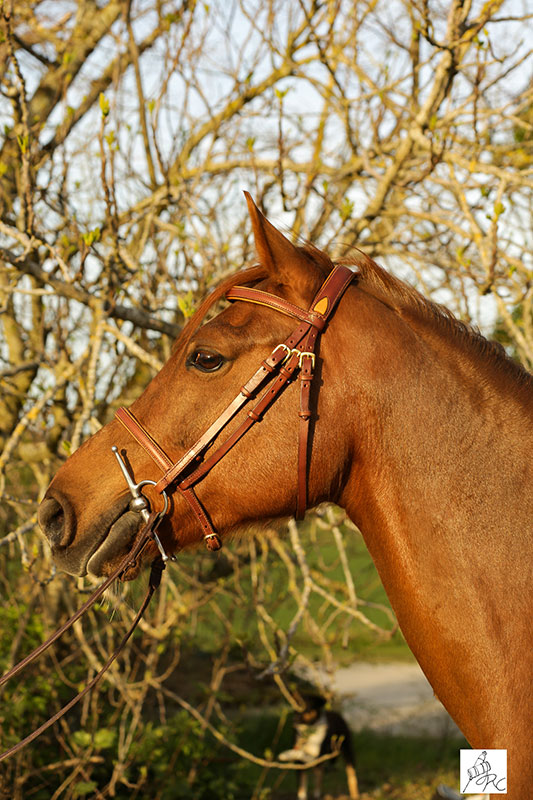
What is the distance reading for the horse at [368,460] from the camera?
5.08 feet

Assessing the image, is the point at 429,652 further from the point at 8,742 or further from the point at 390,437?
the point at 8,742

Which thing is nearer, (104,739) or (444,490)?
(444,490)

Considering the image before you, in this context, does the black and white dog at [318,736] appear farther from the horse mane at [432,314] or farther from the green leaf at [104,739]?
the horse mane at [432,314]

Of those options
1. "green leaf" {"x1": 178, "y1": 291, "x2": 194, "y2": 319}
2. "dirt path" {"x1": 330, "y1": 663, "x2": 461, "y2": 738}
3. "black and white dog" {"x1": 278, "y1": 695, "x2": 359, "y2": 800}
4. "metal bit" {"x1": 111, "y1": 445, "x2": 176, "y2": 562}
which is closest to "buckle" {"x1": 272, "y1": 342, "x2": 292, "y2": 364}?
"metal bit" {"x1": 111, "y1": 445, "x2": 176, "y2": 562}

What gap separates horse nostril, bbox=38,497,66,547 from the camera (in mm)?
1680

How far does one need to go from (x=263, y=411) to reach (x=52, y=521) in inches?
24.7

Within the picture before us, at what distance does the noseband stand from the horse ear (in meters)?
0.05

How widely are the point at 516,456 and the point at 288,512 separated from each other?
0.60 metres

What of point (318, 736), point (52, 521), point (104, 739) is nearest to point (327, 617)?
point (318, 736)

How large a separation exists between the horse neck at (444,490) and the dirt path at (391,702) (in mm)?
5321

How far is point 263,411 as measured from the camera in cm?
168

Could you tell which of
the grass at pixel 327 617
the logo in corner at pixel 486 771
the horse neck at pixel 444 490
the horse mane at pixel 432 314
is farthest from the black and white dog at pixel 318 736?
the horse mane at pixel 432 314

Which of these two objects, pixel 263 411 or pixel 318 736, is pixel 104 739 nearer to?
pixel 318 736

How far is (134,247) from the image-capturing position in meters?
4.70
